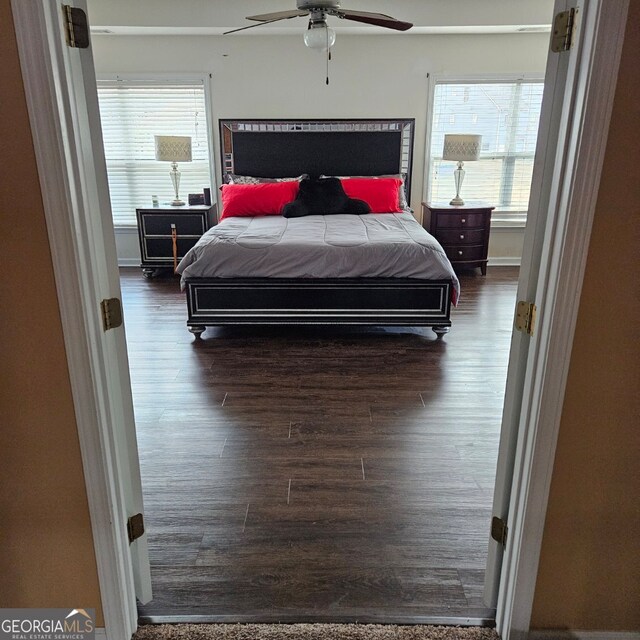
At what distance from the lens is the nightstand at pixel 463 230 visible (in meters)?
5.58

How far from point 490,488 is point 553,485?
94 cm

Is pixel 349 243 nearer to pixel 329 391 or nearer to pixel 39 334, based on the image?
pixel 329 391

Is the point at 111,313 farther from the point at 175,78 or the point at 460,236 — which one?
the point at 175,78

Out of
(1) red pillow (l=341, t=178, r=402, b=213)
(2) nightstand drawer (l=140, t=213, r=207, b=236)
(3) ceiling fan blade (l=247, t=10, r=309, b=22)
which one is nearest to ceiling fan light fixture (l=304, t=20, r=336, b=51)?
(3) ceiling fan blade (l=247, t=10, r=309, b=22)

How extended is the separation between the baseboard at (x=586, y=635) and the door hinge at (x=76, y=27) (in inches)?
81.3

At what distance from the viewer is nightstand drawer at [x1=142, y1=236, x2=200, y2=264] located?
563 cm

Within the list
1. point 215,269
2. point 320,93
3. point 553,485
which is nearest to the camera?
point 553,485

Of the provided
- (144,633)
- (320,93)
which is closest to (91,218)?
(144,633)

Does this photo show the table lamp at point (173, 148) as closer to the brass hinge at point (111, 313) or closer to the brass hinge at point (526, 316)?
the brass hinge at point (111, 313)

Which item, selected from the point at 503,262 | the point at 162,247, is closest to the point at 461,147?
the point at 503,262

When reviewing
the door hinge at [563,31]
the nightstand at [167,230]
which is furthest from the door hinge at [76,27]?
the nightstand at [167,230]

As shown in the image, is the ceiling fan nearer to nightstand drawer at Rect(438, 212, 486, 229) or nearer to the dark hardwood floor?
the dark hardwood floor

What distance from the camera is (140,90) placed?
18.8ft

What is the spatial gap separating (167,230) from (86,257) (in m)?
4.52
